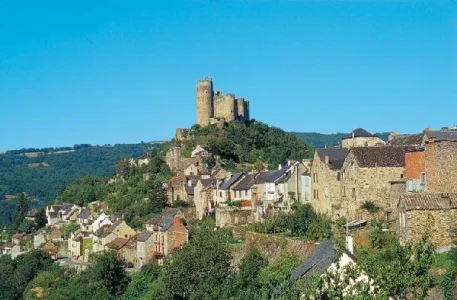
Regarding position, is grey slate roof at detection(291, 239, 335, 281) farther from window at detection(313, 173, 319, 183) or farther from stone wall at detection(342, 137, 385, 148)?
stone wall at detection(342, 137, 385, 148)

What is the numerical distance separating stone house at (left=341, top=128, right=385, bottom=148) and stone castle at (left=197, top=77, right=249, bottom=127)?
34.2 meters

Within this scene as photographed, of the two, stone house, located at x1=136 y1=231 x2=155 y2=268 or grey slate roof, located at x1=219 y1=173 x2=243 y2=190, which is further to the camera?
grey slate roof, located at x1=219 y1=173 x2=243 y2=190

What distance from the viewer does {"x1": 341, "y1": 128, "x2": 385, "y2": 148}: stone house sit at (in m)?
60.4

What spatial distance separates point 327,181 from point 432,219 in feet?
44.8

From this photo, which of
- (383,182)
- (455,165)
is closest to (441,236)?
(455,165)

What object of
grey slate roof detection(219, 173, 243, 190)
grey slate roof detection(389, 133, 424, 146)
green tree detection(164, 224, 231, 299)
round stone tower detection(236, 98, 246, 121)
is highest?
round stone tower detection(236, 98, 246, 121)

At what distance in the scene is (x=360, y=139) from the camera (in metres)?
61.4

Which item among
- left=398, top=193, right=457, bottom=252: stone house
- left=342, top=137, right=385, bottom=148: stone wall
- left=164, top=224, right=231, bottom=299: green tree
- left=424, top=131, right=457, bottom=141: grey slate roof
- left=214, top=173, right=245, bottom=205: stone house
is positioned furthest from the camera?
left=214, top=173, right=245, bottom=205: stone house

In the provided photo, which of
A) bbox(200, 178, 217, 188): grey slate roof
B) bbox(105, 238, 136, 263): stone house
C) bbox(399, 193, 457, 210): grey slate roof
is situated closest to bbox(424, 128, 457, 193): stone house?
bbox(399, 193, 457, 210): grey slate roof

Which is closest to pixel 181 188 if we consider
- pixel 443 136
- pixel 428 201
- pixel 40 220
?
pixel 40 220

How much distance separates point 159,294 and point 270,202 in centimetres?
1204

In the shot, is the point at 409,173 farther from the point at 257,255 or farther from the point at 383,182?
the point at 257,255

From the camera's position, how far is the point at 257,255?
41.9 metres

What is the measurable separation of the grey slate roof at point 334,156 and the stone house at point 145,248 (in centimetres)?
1787
